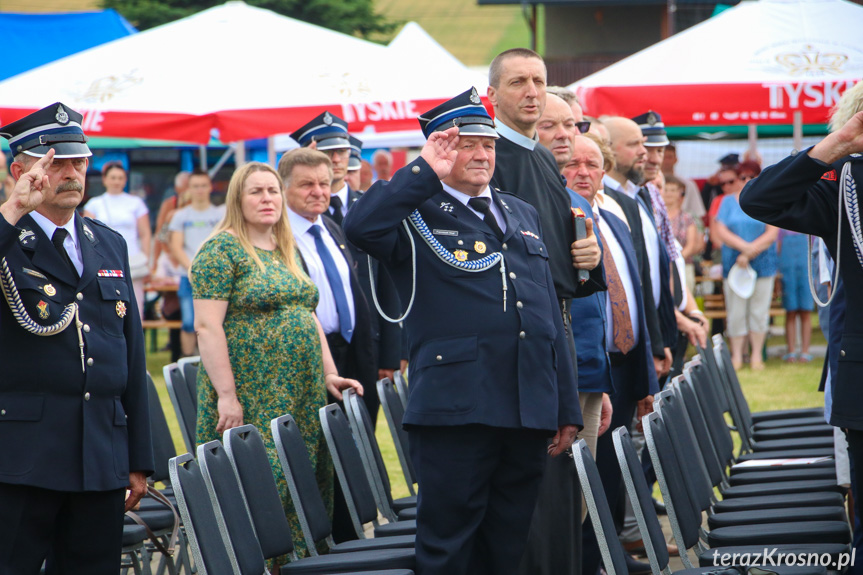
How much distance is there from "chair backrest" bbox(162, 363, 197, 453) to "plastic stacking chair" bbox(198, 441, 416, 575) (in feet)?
5.50

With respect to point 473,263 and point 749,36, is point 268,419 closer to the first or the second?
point 473,263

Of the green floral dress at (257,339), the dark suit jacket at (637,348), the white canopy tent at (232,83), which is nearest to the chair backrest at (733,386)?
the dark suit jacket at (637,348)

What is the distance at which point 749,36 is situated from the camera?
31.6 ft

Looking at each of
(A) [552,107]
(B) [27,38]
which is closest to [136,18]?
(B) [27,38]

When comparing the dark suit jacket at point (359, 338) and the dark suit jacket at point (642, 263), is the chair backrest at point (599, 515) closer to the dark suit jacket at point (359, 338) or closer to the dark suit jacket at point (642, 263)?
the dark suit jacket at point (642, 263)

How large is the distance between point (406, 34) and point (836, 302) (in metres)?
9.79

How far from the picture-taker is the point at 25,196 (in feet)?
9.88

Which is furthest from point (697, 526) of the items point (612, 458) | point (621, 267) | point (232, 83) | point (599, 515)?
point (232, 83)

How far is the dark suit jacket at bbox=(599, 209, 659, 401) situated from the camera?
4855mm

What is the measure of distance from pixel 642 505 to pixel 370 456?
143 cm

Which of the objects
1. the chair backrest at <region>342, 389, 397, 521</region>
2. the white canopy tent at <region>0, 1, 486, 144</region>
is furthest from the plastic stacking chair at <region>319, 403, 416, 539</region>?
the white canopy tent at <region>0, 1, 486, 144</region>

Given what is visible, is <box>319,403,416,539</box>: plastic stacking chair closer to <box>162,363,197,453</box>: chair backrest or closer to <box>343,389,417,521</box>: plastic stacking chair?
<box>343,389,417,521</box>: plastic stacking chair

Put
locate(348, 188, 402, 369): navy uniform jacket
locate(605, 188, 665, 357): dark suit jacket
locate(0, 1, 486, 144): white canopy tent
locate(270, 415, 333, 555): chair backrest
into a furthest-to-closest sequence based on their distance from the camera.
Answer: locate(0, 1, 486, 144): white canopy tent → locate(348, 188, 402, 369): navy uniform jacket → locate(605, 188, 665, 357): dark suit jacket → locate(270, 415, 333, 555): chair backrest

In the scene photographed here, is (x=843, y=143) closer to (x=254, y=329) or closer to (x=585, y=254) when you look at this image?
(x=585, y=254)
